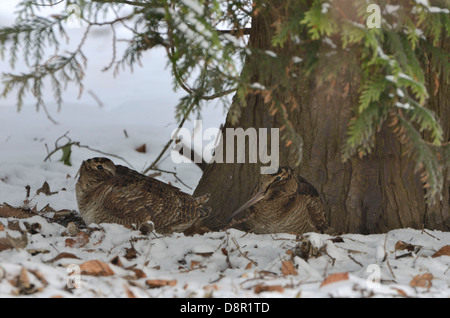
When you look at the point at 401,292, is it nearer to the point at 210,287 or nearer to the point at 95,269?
the point at 210,287

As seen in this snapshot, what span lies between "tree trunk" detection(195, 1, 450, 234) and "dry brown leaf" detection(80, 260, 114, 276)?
1.83 meters

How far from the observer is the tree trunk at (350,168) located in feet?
13.6

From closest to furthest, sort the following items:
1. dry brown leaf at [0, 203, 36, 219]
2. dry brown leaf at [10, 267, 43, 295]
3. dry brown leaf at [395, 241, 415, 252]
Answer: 1. dry brown leaf at [10, 267, 43, 295]
2. dry brown leaf at [395, 241, 415, 252]
3. dry brown leaf at [0, 203, 36, 219]

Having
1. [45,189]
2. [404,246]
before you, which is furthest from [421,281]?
[45,189]

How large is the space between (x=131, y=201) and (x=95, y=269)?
1268 mm

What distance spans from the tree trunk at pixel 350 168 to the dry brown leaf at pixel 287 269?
4.38 feet

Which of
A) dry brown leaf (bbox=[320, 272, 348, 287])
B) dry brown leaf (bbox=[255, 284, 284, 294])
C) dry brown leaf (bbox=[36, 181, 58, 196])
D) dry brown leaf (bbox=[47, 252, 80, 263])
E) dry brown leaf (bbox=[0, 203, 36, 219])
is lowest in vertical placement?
dry brown leaf (bbox=[255, 284, 284, 294])

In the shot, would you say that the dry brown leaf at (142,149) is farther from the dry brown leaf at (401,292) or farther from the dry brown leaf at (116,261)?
the dry brown leaf at (401,292)

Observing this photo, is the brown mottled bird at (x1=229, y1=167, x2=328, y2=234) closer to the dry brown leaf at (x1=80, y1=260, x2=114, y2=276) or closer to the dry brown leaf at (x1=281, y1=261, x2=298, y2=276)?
the dry brown leaf at (x1=281, y1=261, x2=298, y2=276)

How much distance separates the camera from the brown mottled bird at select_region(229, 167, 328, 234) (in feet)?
13.5

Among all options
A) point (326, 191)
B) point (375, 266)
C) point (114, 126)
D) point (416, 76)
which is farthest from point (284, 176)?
point (114, 126)

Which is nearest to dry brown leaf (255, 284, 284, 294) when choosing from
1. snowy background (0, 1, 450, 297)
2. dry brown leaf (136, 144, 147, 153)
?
snowy background (0, 1, 450, 297)

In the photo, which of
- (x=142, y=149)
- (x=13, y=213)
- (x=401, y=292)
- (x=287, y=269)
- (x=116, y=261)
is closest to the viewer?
(x=401, y=292)

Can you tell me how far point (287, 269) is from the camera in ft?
9.95
